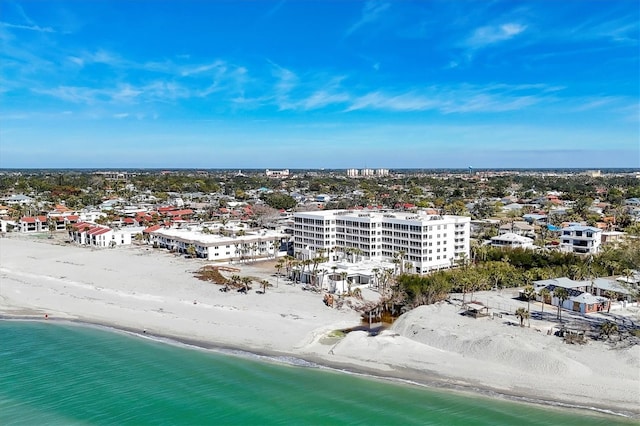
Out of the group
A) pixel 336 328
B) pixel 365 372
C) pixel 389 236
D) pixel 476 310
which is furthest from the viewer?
pixel 389 236

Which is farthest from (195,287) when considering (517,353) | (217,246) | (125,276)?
(517,353)

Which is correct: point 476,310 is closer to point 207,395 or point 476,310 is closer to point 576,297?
point 576,297

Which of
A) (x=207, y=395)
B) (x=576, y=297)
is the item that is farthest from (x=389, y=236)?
(x=207, y=395)

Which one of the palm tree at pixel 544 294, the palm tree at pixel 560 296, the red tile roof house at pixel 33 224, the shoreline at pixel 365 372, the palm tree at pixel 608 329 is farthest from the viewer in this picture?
the red tile roof house at pixel 33 224

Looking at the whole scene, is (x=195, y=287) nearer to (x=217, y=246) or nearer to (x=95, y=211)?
(x=217, y=246)

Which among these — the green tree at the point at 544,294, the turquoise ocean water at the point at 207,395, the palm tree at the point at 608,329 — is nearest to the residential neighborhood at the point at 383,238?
the green tree at the point at 544,294

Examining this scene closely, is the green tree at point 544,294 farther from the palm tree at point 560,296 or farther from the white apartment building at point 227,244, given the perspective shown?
the white apartment building at point 227,244

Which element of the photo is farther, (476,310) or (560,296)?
(476,310)
